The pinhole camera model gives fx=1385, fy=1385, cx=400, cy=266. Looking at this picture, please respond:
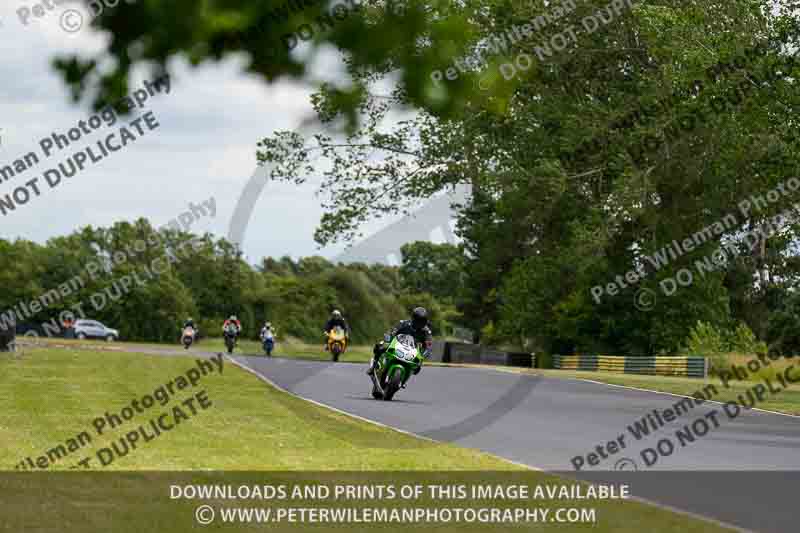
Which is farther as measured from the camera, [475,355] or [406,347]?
[475,355]

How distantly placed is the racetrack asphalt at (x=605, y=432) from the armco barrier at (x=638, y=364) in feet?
27.1

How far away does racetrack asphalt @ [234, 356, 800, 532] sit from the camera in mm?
12328

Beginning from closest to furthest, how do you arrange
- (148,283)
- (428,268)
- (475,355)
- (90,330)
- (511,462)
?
1. (511,462)
2. (475,355)
3. (90,330)
4. (148,283)
5. (428,268)

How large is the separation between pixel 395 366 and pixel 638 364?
79.7 ft

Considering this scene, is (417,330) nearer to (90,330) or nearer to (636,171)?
(636,171)

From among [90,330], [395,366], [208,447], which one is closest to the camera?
[208,447]

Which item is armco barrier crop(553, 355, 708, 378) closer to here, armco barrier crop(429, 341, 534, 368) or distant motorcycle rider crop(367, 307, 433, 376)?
armco barrier crop(429, 341, 534, 368)

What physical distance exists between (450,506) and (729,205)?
3716 cm

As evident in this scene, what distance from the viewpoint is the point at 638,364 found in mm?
46656

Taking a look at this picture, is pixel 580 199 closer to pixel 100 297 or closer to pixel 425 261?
pixel 100 297

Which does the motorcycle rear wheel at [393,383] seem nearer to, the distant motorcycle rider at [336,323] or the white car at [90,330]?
the distant motorcycle rider at [336,323]

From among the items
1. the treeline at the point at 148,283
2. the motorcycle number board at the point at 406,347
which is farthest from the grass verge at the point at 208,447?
the treeline at the point at 148,283

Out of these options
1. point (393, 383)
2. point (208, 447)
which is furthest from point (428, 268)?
point (208, 447)

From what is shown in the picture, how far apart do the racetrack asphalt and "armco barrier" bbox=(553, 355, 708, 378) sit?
27.1 feet
